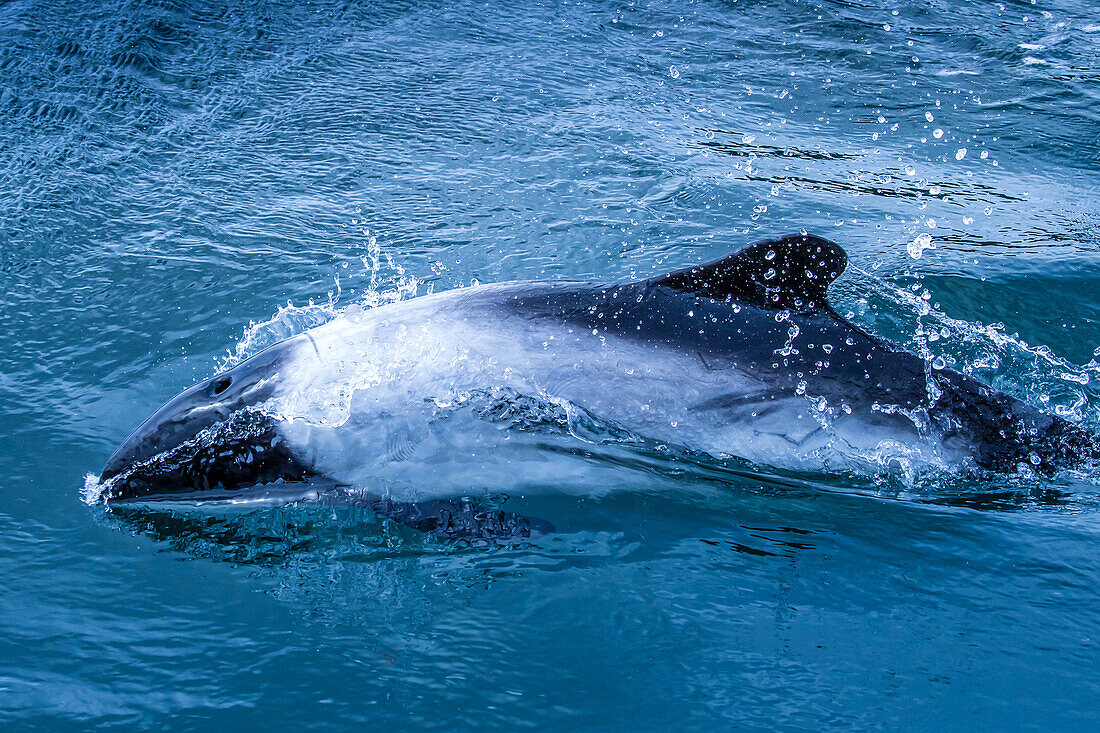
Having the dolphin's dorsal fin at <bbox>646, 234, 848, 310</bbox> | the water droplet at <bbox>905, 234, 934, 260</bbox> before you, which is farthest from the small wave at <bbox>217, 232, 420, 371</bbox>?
the water droplet at <bbox>905, 234, 934, 260</bbox>

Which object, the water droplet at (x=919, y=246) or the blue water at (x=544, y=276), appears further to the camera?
the water droplet at (x=919, y=246)

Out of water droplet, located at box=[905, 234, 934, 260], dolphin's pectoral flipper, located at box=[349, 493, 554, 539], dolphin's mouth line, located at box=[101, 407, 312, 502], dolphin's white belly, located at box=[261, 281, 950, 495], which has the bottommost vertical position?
dolphin's pectoral flipper, located at box=[349, 493, 554, 539]

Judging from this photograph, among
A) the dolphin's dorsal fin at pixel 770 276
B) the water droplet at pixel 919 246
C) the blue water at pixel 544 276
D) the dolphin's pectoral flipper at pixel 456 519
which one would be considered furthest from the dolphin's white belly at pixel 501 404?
the water droplet at pixel 919 246

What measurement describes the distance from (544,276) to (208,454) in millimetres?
3023

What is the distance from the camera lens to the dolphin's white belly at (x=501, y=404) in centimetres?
503

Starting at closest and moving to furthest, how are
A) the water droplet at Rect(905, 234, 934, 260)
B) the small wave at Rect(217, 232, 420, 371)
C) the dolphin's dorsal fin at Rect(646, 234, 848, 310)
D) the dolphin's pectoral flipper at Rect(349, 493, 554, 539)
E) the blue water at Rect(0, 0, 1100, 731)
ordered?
1. the blue water at Rect(0, 0, 1100, 731)
2. the dolphin's pectoral flipper at Rect(349, 493, 554, 539)
3. the dolphin's dorsal fin at Rect(646, 234, 848, 310)
4. the small wave at Rect(217, 232, 420, 371)
5. the water droplet at Rect(905, 234, 934, 260)

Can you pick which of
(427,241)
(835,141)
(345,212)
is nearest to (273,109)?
(345,212)

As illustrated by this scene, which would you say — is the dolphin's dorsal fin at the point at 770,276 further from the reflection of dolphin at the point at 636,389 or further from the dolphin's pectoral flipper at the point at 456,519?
the dolphin's pectoral flipper at the point at 456,519

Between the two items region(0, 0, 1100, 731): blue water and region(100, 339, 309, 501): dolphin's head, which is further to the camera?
region(100, 339, 309, 501): dolphin's head

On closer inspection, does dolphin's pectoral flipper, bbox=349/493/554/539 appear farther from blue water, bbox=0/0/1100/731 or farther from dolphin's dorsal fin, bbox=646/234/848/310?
dolphin's dorsal fin, bbox=646/234/848/310

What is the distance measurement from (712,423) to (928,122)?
703 cm

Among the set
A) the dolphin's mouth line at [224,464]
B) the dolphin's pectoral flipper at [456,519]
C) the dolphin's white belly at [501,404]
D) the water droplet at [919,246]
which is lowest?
the dolphin's pectoral flipper at [456,519]

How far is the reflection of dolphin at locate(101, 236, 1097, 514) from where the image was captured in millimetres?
4992

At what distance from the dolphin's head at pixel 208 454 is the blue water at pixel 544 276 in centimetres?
18
